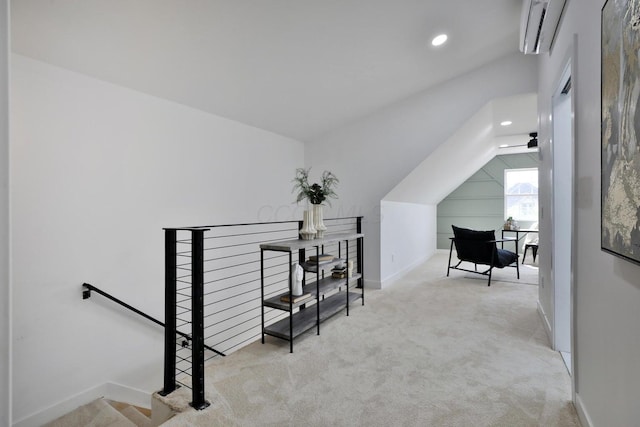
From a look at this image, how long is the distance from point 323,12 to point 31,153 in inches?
90.4

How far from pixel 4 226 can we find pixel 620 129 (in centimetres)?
204

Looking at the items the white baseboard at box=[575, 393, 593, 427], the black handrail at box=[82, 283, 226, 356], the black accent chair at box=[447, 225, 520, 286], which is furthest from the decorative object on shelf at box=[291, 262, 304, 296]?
the black accent chair at box=[447, 225, 520, 286]

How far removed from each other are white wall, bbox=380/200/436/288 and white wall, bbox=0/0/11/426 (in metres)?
4.00

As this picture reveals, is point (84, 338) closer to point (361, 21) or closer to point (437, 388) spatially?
point (437, 388)

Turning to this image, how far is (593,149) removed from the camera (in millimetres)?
1477

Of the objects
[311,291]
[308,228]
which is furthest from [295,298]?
[308,228]

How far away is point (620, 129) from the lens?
1104mm

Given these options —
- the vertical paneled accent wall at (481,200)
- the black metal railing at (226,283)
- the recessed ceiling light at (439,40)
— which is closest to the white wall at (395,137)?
the black metal railing at (226,283)

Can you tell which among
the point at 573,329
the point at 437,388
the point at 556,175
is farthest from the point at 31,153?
the point at 556,175

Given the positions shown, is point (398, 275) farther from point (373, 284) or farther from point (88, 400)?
point (88, 400)

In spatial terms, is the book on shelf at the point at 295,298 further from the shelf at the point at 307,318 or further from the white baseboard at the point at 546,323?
the white baseboard at the point at 546,323

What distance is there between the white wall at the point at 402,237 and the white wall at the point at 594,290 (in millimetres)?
2928

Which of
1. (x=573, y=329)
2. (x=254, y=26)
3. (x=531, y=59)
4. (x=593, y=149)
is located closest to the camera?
(x=593, y=149)

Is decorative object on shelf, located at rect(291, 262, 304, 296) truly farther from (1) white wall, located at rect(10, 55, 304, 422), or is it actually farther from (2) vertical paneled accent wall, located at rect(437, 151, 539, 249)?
(2) vertical paneled accent wall, located at rect(437, 151, 539, 249)
